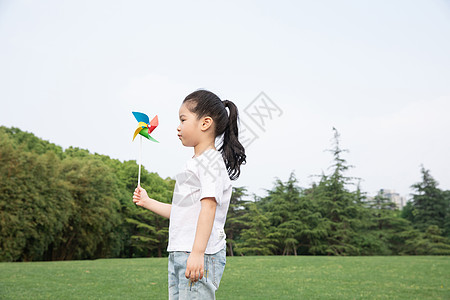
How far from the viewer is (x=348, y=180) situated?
20594 millimetres

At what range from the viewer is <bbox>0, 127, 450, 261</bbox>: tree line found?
1457 cm

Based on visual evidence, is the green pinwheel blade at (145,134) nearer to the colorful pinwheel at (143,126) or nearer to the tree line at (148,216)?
the colorful pinwheel at (143,126)

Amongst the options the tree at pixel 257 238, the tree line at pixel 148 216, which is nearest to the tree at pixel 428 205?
the tree line at pixel 148 216

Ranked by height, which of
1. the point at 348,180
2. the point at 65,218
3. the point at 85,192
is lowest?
the point at 65,218

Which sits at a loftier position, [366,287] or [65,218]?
[65,218]

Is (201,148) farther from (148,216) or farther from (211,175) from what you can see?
(148,216)

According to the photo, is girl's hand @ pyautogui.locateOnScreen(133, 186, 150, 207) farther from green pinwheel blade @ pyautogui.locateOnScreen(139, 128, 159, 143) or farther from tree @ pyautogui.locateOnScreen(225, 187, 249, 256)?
tree @ pyautogui.locateOnScreen(225, 187, 249, 256)

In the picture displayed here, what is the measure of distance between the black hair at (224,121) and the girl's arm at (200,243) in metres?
0.33

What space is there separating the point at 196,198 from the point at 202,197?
0.37 ft

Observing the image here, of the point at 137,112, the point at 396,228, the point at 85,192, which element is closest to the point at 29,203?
the point at 85,192

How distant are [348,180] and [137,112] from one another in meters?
19.8

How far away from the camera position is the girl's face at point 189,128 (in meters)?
1.79

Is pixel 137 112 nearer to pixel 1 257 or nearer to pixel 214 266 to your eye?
pixel 214 266

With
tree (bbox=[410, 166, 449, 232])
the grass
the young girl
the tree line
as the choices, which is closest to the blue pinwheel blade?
the young girl
